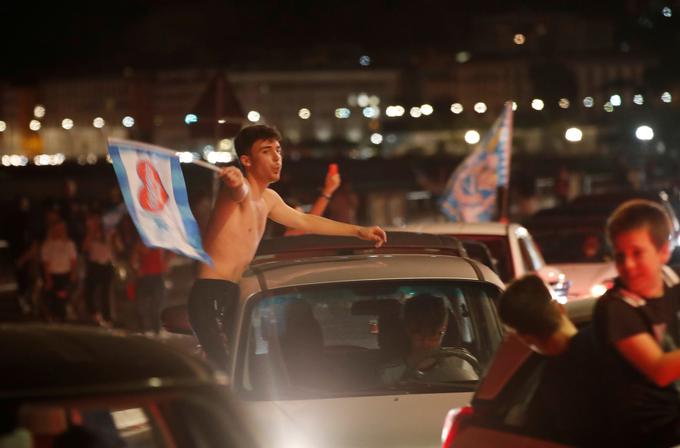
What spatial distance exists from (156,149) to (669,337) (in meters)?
3.25

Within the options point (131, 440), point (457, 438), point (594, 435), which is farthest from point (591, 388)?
point (131, 440)

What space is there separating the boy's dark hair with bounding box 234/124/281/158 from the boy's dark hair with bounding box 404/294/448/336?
1085 mm

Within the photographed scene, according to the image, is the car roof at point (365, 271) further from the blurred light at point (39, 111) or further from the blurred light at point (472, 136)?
the blurred light at point (39, 111)

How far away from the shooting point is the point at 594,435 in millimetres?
4617

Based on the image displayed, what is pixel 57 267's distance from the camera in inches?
685

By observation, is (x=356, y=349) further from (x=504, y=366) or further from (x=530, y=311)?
(x=530, y=311)

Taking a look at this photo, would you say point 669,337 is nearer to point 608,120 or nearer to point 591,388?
point 591,388

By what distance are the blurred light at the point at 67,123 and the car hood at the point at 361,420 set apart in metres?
152

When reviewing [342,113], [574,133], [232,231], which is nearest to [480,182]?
[232,231]

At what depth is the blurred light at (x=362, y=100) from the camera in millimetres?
149375

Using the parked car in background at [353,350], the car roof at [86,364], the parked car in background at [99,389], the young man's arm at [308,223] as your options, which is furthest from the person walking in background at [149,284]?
the car roof at [86,364]

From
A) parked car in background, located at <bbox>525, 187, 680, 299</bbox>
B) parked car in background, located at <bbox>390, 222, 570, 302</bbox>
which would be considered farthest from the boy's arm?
parked car in background, located at <bbox>525, 187, 680, 299</bbox>

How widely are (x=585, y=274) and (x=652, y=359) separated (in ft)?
34.3

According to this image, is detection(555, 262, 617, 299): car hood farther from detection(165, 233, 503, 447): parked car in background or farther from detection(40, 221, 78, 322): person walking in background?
detection(165, 233, 503, 447): parked car in background
